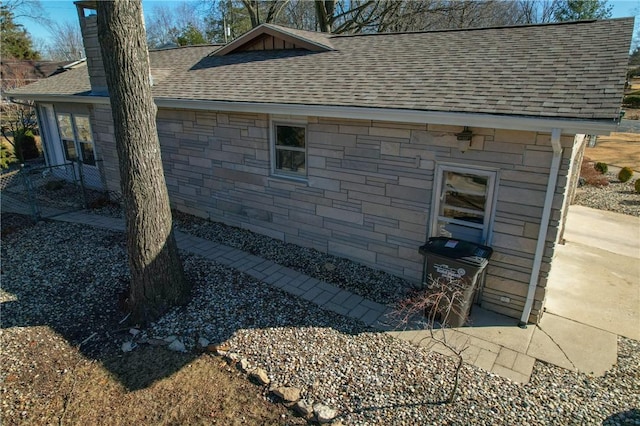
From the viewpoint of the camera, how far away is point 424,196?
5797mm

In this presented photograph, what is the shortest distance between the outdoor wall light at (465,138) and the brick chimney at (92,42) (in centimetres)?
908

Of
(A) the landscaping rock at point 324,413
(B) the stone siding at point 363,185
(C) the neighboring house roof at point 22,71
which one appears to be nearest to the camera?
(A) the landscaping rock at point 324,413

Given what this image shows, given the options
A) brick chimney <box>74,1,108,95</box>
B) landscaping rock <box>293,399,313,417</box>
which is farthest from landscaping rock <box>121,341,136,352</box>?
brick chimney <box>74,1,108,95</box>

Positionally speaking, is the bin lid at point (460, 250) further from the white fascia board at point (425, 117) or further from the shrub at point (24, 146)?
the shrub at point (24, 146)

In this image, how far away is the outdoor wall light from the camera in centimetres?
508

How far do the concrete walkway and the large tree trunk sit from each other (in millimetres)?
1599

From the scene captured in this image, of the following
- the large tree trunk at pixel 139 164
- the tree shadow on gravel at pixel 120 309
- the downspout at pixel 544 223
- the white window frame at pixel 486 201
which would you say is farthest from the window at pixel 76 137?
the downspout at pixel 544 223

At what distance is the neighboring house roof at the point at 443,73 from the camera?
16.0 ft

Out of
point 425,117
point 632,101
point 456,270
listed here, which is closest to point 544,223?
point 456,270

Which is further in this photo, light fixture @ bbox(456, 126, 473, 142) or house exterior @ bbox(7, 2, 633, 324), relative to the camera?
light fixture @ bbox(456, 126, 473, 142)

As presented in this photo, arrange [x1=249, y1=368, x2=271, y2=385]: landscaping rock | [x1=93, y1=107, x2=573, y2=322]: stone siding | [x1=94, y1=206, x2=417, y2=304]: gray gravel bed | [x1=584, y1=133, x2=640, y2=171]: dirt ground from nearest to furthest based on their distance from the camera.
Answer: [x1=249, y1=368, x2=271, y2=385]: landscaping rock → [x1=93, y1=107, x2=573, y2=322]: stone siding → [x1=94, y1=206, x2=417, y2=304]: gray gravel bed → [x1=584, y1=133, x2=640, y2=171]: dirt ground

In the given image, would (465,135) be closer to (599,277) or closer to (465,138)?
(465,138)

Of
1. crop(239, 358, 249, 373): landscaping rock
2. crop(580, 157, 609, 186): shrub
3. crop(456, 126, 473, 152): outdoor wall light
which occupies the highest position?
crop(456, 126, 473, 152): outdoor wall light

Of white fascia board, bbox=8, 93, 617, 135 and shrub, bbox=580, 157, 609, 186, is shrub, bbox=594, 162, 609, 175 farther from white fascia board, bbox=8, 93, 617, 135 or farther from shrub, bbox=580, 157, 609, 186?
white fascia board, bbox=8, 93, 617, 135
